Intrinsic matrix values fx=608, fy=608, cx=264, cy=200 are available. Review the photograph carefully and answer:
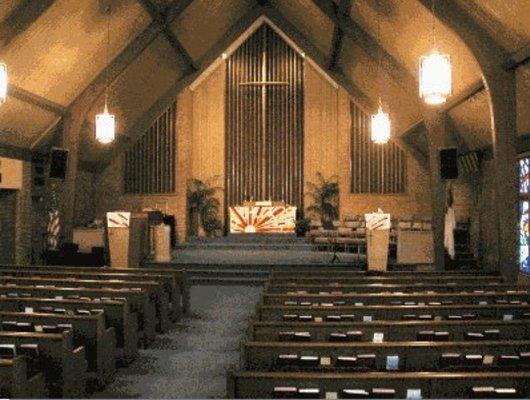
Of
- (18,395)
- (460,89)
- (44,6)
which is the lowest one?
(18,395)

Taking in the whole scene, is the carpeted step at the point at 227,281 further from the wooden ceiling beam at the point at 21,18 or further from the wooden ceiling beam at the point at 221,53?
the wooden ceiling beam at the point at 221,53

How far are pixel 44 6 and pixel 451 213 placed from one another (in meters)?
6.46

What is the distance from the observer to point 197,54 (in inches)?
A: 516

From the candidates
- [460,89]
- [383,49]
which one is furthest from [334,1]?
[460,89]

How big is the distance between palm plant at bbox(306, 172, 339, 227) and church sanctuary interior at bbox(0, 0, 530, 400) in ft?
0.16

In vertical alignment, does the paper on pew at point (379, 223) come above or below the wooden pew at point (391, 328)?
above

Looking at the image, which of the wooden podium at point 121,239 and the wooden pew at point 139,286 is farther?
the wooden podium at point 121,239

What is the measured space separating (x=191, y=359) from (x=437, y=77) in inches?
158

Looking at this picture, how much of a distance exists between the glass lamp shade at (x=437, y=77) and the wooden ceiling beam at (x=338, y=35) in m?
3.29

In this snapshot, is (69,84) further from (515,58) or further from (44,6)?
(515,58)

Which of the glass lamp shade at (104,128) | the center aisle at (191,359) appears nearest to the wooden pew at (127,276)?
the center aisle at (191,359)

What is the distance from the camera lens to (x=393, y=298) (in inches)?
201

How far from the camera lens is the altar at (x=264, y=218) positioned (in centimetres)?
1337

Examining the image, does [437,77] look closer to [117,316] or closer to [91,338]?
[117,316]
